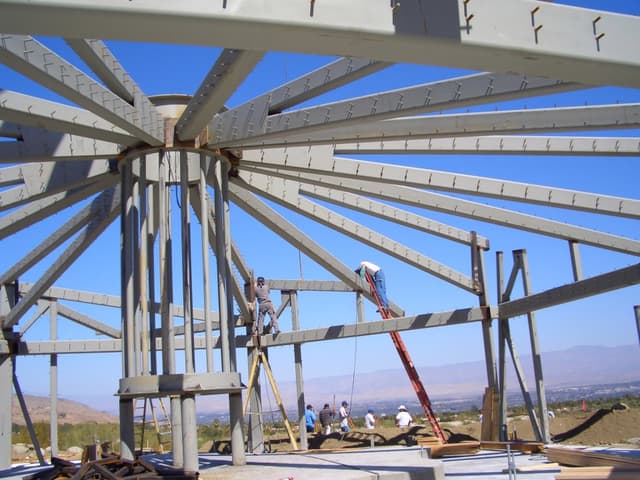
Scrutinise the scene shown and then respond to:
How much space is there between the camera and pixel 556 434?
2394 cm

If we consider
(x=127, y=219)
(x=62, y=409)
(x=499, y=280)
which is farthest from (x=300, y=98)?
(x=62, y=409)

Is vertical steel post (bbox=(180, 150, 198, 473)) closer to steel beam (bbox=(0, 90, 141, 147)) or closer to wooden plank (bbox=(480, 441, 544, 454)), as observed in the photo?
steel beam (bbox=(0, 90, 141, 147))

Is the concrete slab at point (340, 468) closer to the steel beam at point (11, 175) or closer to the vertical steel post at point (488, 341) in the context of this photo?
the vertical steel post at point (488, 341)

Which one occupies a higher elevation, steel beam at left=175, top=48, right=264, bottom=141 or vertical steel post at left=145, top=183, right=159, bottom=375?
steel beam at left=175, top=48, right=264, bottom=141

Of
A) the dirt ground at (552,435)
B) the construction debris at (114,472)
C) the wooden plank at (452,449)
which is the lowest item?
the dirt ground at (552,435)

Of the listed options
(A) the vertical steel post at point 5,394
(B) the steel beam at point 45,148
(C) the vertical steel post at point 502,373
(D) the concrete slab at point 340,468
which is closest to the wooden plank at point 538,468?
(D) the concrete slab at point 340,468

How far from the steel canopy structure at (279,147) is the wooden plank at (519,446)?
1023 mm

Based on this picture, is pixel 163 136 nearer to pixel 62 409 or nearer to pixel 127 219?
pixel 127 219

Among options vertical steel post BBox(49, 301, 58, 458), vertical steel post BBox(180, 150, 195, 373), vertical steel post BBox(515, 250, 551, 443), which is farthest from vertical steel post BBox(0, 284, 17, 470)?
vertical steel post BBox(515, 250, 551, 443)

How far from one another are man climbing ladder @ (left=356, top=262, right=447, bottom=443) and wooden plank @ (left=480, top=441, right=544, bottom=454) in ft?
8.73

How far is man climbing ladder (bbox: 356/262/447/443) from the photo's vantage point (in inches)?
857

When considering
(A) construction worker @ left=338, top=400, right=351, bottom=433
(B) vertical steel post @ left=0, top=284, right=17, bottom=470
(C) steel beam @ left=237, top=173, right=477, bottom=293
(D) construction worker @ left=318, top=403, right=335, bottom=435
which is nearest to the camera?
(C) steel beam @ left=237, top=173, right=477, bottom=293

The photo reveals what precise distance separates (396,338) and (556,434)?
670cm

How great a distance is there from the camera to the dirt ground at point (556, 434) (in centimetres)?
2184
